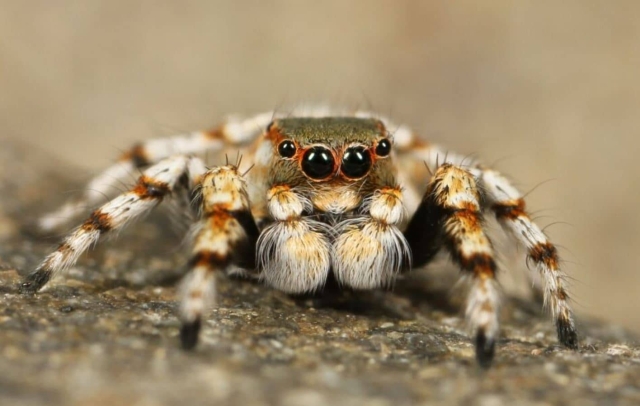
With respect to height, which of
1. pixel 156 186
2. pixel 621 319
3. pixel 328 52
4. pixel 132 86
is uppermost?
pixel 328 52

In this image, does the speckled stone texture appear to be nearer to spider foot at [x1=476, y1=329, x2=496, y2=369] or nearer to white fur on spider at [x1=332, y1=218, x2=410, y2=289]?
spider foot at [x1=476, y1=329, x2=496, y2=369]

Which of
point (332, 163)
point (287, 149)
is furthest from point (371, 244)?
point (287, 149)

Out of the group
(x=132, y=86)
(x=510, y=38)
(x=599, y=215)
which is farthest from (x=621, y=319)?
(x=132, y=86)

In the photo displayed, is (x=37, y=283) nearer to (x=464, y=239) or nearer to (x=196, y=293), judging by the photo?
(x=196, y=293)

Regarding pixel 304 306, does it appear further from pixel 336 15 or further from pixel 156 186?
pixel 336 15

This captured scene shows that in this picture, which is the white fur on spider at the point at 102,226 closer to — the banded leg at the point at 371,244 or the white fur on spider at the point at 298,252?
the white fur on spider at the point at 298,252

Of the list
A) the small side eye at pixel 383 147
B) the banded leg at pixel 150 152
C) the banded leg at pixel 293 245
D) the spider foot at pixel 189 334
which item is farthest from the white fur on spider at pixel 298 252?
the banded leg at pixel 150 152
